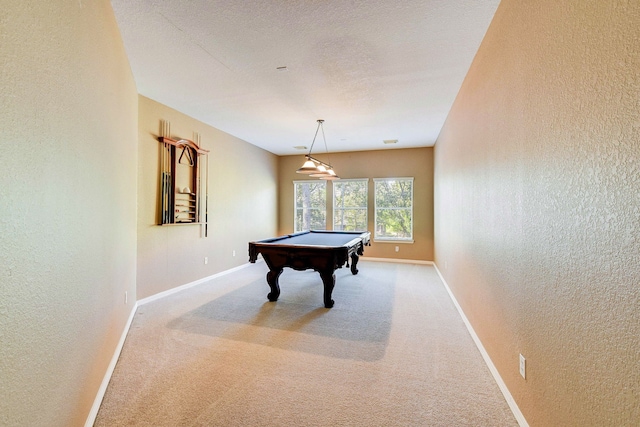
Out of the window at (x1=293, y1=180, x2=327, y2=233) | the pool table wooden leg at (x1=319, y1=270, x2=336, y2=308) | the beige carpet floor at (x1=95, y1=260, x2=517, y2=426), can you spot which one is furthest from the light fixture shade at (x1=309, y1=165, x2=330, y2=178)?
the window at (x1=293, y1=180, x2=327, y2=233)

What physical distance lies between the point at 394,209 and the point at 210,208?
4.20 metres

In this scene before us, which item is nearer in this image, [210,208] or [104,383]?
[104,383]

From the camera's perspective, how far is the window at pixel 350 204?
715cm

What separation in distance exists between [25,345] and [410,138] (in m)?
6.00

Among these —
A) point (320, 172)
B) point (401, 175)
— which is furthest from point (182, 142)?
point (401, 175)

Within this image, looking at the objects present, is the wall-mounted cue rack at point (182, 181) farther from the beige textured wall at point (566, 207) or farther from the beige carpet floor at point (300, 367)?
the beige textured wall at point (566, 207)

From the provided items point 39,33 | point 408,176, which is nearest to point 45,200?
point 39,33

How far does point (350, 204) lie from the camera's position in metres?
7.25

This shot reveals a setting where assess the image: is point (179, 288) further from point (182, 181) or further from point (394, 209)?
point (394, 209)

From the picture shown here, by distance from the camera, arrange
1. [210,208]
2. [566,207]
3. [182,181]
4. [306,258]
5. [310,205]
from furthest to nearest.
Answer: [310,205], [210,208], [182,181], [306,258], [566,207]

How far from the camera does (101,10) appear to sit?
1899 millimetres

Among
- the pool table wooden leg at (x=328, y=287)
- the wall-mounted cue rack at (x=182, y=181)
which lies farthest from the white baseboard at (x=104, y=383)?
the pool table wooden leg at (x=328, y=287)

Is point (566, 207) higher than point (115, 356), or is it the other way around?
point (566, 207)

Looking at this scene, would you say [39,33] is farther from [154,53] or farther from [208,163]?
[208,163]
